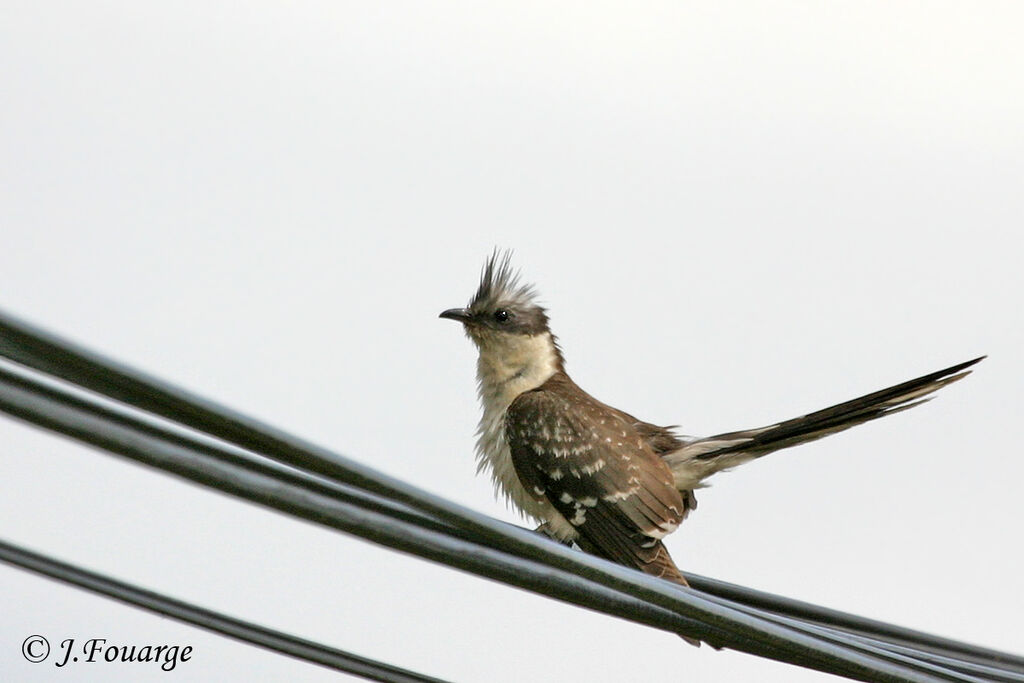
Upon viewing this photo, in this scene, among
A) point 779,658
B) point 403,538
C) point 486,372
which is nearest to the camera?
point 403,538

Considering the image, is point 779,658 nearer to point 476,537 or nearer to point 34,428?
point 476,537

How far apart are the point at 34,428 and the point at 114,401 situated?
112 millimetres

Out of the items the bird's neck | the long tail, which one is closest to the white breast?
the bird's neck

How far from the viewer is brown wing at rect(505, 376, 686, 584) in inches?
203

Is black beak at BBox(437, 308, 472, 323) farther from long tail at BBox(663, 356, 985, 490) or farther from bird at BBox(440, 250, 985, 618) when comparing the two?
long tail at BBox(663, 356, 985, 490)

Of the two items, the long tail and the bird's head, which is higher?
the bird's head

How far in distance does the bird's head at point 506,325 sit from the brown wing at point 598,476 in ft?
1.37

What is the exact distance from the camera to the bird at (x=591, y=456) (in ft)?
16.8

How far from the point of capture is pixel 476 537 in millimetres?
2406

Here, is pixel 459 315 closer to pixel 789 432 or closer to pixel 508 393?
pixel 508 393

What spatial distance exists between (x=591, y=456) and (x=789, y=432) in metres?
0.91

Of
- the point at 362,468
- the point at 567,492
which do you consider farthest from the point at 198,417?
the point at 567,492

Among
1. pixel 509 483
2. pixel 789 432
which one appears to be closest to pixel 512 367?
pixel 509 483

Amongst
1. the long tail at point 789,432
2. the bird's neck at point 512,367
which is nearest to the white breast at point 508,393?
the bird's neck at point 512,367
